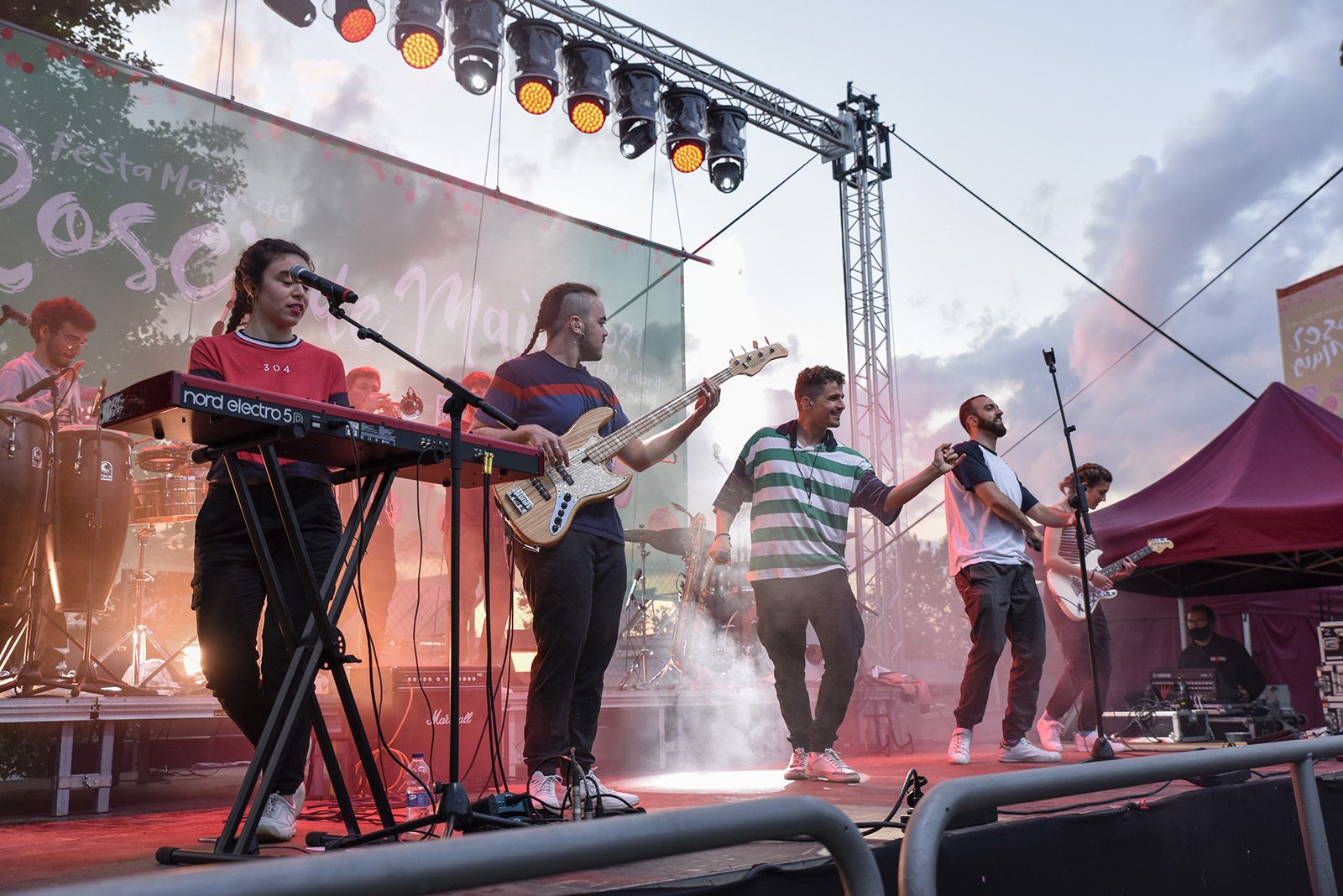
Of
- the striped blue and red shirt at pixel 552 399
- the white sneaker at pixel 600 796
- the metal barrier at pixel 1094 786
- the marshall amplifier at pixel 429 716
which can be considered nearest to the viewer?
the metal barrier at pixel 1094 786

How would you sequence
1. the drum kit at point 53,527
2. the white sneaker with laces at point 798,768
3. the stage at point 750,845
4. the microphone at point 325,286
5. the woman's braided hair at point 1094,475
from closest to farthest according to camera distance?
1. the stage at point 750,845
2. the microphone at point 325,286
3. the white sneaker with laces at point 798,768
4. the drum kit at point 53,527
5. the woman's braided hair at point 1094,475

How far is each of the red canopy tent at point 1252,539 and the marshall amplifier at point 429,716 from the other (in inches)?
215

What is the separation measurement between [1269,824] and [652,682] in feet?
18.7

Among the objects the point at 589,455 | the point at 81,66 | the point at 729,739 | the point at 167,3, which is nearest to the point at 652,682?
the point at 729,739

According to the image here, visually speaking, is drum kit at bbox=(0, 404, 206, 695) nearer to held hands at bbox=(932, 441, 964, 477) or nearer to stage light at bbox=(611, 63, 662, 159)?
held hands at bbox=(932, 441, 964, 477)

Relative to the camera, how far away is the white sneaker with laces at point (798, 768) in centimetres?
485

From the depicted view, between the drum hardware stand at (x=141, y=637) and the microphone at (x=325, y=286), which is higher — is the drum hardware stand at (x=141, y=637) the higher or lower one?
the lower one

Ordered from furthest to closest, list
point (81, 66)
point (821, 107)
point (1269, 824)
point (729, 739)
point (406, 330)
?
point (821, 107) → point (406, 330) → point (729, 739) → point (81, 66) → point (1269, 824)

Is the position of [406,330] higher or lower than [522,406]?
higher

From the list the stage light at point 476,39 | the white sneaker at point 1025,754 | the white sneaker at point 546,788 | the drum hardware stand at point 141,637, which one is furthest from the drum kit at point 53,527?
the white sneaker at point 1025,754

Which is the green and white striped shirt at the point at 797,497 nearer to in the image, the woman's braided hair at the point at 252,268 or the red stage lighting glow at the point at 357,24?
the woman's braided hair at the point at 252,268

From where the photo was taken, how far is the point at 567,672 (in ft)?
12.0

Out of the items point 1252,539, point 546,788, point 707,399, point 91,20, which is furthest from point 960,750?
point 91,20

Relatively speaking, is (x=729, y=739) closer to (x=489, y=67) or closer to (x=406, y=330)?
(x=406, y=330)
